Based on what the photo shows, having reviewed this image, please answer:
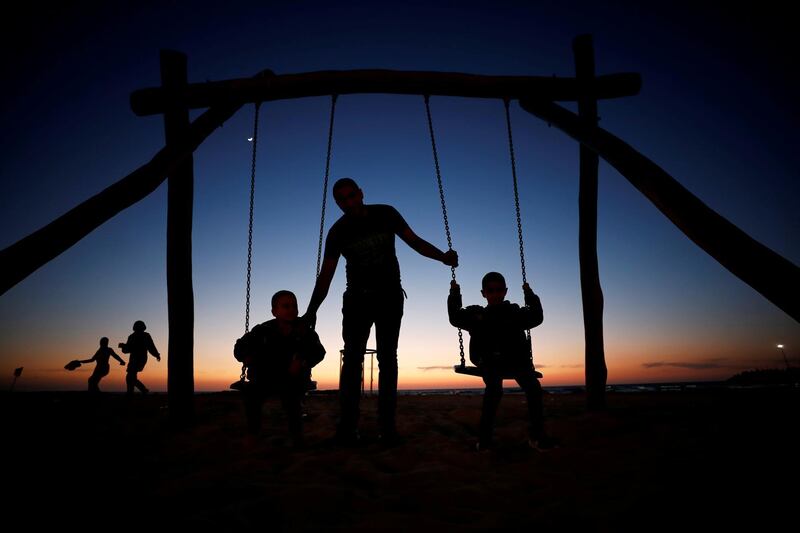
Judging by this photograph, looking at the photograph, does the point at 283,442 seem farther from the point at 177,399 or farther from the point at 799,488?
the point at 799,488

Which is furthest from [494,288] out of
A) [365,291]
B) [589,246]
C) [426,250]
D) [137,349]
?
[137,349]

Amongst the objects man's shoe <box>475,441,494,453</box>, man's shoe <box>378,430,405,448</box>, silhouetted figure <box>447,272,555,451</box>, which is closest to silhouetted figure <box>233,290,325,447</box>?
man's shoe <box>378,430,405,448</box>

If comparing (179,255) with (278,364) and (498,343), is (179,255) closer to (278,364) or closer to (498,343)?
(278,364)

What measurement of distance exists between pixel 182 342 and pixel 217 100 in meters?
2.60

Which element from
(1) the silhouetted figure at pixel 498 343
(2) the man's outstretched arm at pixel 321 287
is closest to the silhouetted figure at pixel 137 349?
(2) the man's outstretched arm at pixel 321 287

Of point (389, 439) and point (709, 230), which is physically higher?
point (709, 230)

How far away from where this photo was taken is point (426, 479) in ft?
7.11

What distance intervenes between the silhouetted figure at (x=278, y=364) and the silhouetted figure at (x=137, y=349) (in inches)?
268

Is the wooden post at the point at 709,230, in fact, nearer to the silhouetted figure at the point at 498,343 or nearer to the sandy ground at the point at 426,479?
the sandy ground at the point at 426,479

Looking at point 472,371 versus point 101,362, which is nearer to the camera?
point 472,371

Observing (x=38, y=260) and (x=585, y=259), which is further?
(x=585, y=259)

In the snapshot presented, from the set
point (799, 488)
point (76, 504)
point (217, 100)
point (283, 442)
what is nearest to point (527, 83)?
point (217, 100)

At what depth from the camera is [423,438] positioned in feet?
11.5

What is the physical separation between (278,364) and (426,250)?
5.24ft
